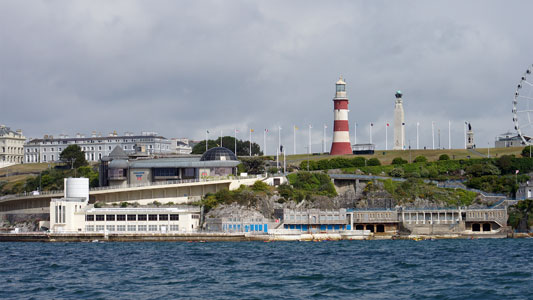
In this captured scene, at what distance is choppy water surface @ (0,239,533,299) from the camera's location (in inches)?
2282

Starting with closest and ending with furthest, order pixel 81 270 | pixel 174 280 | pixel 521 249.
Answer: pixel 174 280, pixel 81 270, pixel 521 249

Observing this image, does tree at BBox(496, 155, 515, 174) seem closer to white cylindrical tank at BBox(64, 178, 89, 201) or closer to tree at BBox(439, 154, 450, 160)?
tree at BBox(439, 154, 450, 160)

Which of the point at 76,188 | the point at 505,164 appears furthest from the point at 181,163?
the point at 505,164

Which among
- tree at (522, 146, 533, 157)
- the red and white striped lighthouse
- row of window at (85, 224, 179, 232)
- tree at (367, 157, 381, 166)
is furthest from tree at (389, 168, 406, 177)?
row of window at (85, 224, 179, 232)

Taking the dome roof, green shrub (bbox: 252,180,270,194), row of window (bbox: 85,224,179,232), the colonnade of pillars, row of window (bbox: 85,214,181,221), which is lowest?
row of window (bbox: 85,224,179,232)

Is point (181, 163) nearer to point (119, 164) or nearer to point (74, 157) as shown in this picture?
point (119, 164)

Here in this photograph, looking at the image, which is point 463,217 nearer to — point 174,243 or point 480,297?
point 174,243

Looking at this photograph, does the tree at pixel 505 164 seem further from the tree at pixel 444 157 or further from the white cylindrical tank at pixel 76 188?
the white cylindrical tank at pixel 76 188

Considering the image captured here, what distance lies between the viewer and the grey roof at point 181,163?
433ft

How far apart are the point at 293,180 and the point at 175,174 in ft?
61.3

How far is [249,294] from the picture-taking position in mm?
57562

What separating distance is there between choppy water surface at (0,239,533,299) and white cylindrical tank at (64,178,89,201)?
21947 mm

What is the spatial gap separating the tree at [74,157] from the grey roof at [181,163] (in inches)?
1672

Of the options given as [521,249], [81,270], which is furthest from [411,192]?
[81,270]
